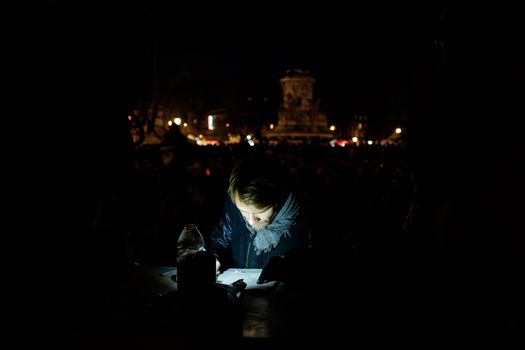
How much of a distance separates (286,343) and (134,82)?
3.57 meters

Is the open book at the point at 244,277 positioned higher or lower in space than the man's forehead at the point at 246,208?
lower

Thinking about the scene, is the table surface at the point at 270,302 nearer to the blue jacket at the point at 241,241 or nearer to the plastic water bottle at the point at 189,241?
the plastic water bottle at the point at 189,241

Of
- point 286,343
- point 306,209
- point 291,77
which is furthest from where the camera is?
point 291,77

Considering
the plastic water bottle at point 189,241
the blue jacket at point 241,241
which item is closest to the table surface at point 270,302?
the plastic water bottle at point 189,241

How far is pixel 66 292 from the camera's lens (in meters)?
3.35

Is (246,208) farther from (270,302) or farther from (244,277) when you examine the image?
(270,302)

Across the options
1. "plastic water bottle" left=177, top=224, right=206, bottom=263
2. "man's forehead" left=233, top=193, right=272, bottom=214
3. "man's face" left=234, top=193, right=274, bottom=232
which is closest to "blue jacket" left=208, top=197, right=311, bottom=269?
"man's face" left=234, top=193, right=274, bottom=232

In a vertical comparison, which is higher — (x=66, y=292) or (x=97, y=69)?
(x=97, y=69)

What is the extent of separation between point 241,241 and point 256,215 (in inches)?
16.2

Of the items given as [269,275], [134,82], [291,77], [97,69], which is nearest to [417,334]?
[269,275]

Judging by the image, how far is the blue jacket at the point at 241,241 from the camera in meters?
4.23

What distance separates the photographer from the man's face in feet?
13.3

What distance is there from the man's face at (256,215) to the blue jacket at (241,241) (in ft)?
0.57

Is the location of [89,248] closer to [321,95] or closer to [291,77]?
[291,77]
